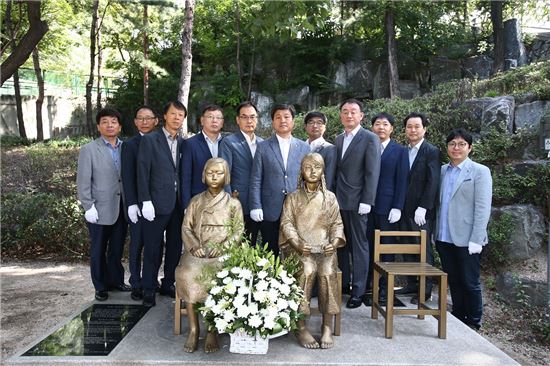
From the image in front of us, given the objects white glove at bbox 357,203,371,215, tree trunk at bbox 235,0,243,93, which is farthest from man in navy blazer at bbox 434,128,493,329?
tree trunk at bbox 235,0,243,93

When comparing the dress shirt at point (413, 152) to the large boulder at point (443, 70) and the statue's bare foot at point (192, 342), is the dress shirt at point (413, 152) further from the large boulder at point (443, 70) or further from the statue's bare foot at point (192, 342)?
the large boulder at point (443, 70)

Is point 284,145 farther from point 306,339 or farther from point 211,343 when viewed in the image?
point 211,343

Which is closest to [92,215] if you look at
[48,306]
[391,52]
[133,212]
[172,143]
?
[133,212]

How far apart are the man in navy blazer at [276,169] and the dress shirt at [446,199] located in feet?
5.59

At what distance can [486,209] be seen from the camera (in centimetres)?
463

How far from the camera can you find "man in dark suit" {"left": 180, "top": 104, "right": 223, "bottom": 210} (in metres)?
4.78

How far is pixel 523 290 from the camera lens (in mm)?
6645

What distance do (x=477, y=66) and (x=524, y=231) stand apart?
36.4 feet

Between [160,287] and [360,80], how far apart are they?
1426cm

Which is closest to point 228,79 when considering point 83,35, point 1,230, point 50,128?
point 83,35

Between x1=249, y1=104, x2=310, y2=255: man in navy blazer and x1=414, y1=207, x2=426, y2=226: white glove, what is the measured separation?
1.48 meters

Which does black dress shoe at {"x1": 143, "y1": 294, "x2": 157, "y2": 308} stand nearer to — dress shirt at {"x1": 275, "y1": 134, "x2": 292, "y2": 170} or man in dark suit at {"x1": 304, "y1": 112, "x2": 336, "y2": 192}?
dress shirt at {"x1": 275, "y1": 134, "x2": 292, "y2": 170}

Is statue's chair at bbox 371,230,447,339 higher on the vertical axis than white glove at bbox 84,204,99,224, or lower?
lower

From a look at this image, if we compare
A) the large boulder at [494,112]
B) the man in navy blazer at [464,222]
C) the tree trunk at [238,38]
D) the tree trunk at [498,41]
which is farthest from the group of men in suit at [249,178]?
the tree trunk at [238,38]
